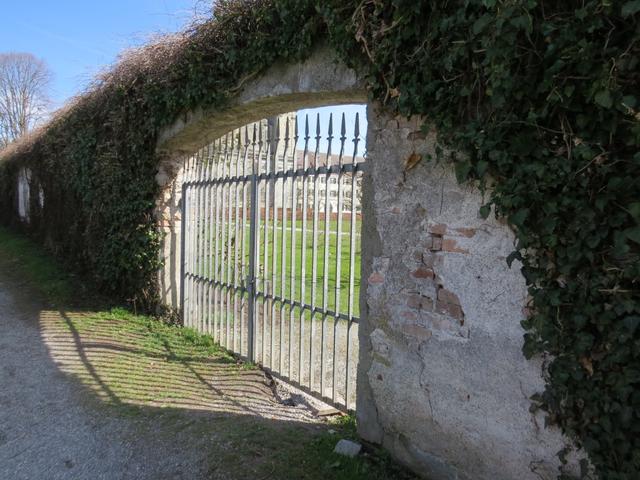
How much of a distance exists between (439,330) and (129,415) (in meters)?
2.43

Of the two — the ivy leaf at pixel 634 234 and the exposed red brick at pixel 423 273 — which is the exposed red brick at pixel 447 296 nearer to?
the exposed red brick at pixel 423 273

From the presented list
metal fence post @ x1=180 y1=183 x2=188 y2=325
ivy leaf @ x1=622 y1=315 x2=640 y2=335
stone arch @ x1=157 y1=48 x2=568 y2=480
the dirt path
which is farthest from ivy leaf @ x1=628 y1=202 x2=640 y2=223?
metal fence post @ x1=180 y1=183 x2=188 y2=325

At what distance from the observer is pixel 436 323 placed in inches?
106

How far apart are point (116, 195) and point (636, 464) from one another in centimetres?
620

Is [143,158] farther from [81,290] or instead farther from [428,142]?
[428,142]

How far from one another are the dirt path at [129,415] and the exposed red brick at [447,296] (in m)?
1.38

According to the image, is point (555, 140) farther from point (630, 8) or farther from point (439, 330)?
point (439, 330)

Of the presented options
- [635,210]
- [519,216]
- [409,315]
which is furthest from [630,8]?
[409,315]


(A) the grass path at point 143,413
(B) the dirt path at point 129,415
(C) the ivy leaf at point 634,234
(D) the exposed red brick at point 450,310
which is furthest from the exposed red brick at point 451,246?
(B) the dirt path at point 129,415

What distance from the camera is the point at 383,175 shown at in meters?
2.94

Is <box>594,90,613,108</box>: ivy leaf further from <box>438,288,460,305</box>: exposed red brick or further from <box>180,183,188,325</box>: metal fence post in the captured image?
<box>180,183,188,325</box>: metal fence post

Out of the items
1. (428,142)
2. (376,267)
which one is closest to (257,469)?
(376,267)

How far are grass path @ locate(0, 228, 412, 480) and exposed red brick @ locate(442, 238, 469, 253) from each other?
4.46 feet

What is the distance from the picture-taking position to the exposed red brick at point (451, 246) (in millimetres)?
2546
